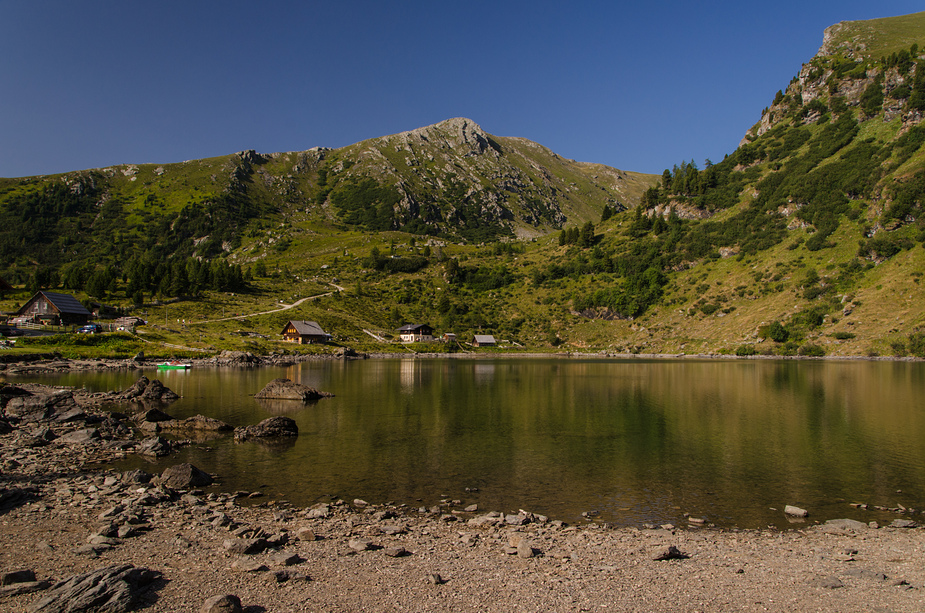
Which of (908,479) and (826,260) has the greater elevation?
(826,260)

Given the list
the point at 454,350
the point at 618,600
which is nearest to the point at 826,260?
the point at 454,350

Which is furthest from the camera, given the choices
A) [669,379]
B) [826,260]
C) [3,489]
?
[826,260]

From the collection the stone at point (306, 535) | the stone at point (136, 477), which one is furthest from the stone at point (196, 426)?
the stone at point (306, 535)

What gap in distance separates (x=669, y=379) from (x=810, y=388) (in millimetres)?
17682

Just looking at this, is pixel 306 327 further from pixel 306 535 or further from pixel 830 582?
pixel 830 582

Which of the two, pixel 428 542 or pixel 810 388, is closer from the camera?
pixel 428 542

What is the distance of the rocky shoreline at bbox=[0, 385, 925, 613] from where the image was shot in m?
11.7

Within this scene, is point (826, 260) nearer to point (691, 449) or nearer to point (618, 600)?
point (691, 449)

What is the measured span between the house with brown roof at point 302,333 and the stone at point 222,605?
397 ft

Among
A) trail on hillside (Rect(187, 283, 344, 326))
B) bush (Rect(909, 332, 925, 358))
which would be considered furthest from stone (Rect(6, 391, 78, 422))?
bush (Rect(909, 332, 925, 358))

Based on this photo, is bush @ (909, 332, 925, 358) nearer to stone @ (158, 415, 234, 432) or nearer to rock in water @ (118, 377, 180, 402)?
stone @ (158, 415, 234, 432)

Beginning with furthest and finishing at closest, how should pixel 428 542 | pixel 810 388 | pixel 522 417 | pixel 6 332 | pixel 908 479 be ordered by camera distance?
pixel 6 332, pixel 810 388, pixel 522 417, pixel 908 479, pixel 428 542

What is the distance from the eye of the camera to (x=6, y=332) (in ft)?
293

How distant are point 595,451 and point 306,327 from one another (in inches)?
4509
